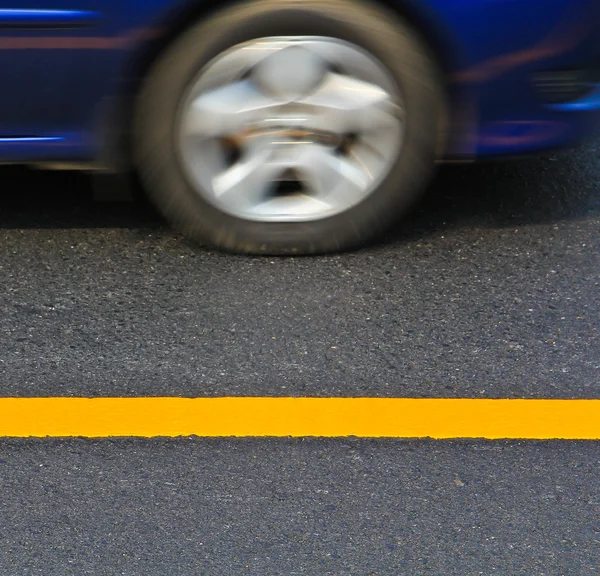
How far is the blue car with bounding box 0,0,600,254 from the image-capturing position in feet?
10.3

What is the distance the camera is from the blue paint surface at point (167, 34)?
3.10 metres

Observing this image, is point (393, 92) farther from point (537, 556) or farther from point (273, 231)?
point (537, 556)

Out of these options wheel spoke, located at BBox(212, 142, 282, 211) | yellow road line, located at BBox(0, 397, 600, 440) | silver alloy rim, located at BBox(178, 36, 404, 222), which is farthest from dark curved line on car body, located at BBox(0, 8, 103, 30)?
yellow road line, located at BBox(0, 397, 600, 440)

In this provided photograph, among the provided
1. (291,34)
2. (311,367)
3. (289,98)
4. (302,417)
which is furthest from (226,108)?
(302,417)

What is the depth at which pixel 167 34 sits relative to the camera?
10.5ft

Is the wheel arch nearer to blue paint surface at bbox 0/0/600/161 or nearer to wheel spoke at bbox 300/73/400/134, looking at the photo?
blue paint surface at bbox 0/0/600/161

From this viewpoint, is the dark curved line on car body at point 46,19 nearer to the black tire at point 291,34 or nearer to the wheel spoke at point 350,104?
the black tire at point 291,34

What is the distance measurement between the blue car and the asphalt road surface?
0.20 meters

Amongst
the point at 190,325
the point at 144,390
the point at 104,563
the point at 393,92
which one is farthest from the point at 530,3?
the point at 104,563

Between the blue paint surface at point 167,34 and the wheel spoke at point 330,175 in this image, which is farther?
the wheel spoke at point 330,175

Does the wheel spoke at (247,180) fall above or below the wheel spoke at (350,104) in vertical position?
below

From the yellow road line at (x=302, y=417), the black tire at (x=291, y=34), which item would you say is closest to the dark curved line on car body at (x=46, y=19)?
the black tire at (x=291, y=34)

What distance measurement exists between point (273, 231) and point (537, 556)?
151 centimetres

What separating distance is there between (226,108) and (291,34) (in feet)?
1.01
